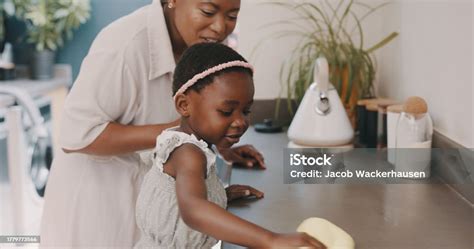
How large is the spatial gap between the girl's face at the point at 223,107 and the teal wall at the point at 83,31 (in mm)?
2061

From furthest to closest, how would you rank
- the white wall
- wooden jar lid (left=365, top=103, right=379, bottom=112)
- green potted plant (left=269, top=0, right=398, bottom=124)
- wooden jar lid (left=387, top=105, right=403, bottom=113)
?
green potted plant (left=269, top=0, right=398, bottom=124)
wooden jar lid (left=365, top=103, right=379, bottom=112)
wooden jar lid (left=387, top=105, right=403, bottom=113)
the white wall

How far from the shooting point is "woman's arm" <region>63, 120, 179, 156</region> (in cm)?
76

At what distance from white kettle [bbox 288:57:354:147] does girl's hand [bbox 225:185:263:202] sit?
273 millimetres

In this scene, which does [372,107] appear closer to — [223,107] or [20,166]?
[223,107]

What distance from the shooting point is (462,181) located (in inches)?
32.8

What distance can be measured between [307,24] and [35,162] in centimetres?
136

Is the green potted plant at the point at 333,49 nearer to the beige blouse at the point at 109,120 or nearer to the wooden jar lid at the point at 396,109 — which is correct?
the wooden jar lid at the point at 396,109

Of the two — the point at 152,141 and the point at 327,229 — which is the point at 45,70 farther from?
the point at 327,229

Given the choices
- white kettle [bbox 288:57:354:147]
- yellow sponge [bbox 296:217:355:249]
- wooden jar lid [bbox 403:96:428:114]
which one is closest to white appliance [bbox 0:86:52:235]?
white kettle [bbox 288:57:354:147]

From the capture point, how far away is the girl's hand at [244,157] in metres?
1.02

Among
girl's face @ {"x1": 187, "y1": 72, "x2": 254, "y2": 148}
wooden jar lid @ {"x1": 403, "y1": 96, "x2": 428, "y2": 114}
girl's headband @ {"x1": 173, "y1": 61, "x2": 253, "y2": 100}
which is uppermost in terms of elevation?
girl's headband @ {"x1": 173, "y1": 61, "x2": 253, "y2": 100}

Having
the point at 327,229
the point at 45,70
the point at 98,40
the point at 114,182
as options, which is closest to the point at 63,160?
the point at 114,182

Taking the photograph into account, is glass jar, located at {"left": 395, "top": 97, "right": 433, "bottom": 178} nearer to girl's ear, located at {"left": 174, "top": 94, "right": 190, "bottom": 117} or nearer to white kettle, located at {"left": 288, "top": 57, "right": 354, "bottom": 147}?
white kettle, located at {"left": 288, "top": 57, "right": 354, "bottom": 147}

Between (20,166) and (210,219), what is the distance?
1.78 m
